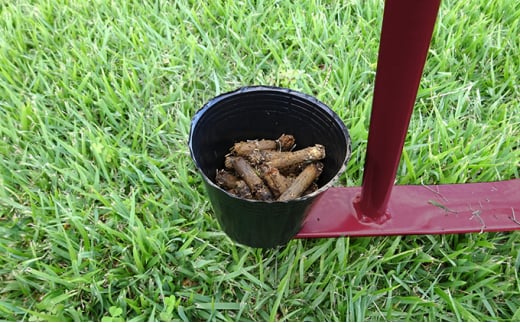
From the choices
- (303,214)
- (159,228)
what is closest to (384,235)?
(303,214)

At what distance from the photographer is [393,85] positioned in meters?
1.21

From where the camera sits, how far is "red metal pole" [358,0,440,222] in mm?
1079

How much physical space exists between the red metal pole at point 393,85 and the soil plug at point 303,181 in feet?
0.50

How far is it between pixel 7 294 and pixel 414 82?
1.27 meters

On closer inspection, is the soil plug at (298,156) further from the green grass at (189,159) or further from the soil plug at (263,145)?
the green grass at (189,159)

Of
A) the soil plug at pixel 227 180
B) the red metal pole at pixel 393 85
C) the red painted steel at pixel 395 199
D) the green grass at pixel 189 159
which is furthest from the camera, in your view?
the soil plug at pixel 227 180

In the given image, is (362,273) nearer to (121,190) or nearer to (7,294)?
(121,190)

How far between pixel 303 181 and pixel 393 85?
424mm

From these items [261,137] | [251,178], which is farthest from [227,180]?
[261,137]

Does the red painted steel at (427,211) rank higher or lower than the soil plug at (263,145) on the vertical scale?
lower

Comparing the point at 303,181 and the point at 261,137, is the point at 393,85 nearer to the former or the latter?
the point at 303,181

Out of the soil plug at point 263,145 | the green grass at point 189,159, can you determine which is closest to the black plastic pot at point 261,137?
the soil plug at point 263,145

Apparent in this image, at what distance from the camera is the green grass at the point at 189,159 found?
1465mm

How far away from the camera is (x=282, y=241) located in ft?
4.84
